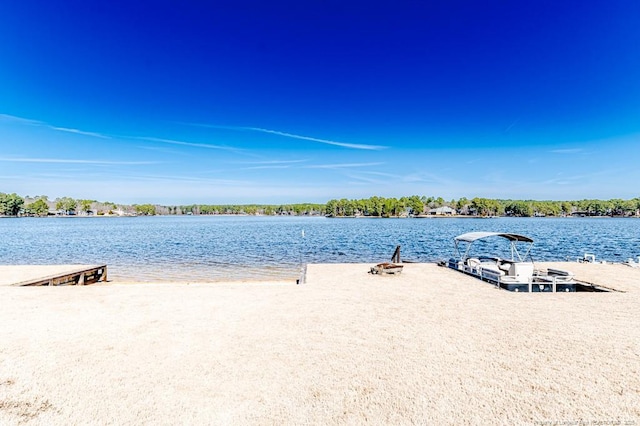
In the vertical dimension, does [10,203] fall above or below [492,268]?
above

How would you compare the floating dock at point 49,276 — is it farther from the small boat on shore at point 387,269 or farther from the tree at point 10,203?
the tree at point 10,203

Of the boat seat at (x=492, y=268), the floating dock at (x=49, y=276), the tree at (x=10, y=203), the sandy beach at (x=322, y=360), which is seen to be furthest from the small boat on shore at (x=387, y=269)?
the tree at (x=10, y=203)

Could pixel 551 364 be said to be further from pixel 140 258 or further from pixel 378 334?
pixel 140 258

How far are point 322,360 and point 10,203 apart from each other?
250m

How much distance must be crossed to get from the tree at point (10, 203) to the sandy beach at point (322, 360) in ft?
789

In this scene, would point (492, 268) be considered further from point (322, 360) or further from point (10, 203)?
point (10, 203)

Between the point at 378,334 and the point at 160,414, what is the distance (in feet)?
16.4

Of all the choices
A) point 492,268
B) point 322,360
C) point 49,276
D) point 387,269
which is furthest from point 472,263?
point 49,276

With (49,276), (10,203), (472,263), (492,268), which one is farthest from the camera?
(10,203)

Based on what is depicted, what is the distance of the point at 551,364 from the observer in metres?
6.63

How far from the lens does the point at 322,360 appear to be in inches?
272

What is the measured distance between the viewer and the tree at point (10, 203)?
629 ft

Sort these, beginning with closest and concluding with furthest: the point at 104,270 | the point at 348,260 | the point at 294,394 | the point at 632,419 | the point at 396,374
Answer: the point at 632,419
the point at 294,394
the point at 396,374
the point at 104,270
the point at 348,260

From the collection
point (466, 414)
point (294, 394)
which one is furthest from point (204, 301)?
point (466, 414)
